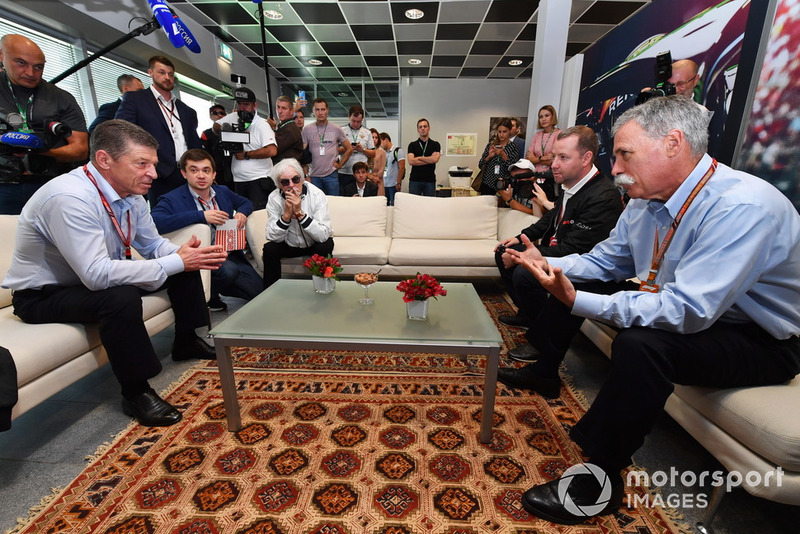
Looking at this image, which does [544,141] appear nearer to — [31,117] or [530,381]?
[530,381]

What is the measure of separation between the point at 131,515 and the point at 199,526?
0.23m

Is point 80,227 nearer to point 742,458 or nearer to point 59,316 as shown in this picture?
point 59,316

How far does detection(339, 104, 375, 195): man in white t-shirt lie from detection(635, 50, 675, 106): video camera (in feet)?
10.2

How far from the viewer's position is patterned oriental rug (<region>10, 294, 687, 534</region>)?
112cm

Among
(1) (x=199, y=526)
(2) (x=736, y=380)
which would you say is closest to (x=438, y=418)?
(1) (x=199, y=526)

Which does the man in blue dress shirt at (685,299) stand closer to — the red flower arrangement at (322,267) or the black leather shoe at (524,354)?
the black leather shoe at (524,354)

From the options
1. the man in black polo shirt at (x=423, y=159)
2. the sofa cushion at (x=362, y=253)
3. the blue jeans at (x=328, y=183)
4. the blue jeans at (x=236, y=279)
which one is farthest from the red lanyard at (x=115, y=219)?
the man in black polo shirt at (x=423, y=159)

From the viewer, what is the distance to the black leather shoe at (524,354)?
2.06 m

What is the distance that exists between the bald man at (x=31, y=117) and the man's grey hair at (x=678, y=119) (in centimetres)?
305

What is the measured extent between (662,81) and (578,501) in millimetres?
2642

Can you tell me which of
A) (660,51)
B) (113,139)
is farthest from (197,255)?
(660,51)

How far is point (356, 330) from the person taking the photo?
4.95 ft

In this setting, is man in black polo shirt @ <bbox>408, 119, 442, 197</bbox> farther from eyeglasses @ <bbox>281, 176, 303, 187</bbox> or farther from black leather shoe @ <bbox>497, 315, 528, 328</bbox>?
black leather shoe @ <bbox>497, 315, 528, 328</bbox>

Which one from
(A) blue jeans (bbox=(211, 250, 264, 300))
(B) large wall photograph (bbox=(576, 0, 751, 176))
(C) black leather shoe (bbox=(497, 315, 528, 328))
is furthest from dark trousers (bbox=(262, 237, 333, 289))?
(B) large wall photograph (bbox=(576, 0, 751, 176))
